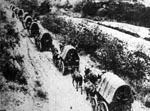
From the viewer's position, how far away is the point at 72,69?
1677 centimetres

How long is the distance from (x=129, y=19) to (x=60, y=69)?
67.0ft

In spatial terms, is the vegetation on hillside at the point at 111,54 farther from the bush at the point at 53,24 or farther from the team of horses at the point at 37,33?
the team of horses at the point at 37,33

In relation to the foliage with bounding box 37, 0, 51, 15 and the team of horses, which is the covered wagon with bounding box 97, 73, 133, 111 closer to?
the team of horses

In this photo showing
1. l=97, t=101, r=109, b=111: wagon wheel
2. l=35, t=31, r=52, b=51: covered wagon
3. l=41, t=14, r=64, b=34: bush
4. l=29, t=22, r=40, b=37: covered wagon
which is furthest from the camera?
l=41, t=14, r=64, b=34: bush

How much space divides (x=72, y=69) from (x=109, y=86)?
6.34 metres

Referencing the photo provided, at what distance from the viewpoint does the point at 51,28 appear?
29656 millimetres

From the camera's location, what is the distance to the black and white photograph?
428 inches

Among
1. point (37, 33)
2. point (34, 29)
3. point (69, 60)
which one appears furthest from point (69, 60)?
point (34, 29)

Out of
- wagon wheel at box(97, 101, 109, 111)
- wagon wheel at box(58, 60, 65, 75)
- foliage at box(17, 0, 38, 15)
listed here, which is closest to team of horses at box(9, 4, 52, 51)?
wagon wheel at box(58, 60, 65, 75)

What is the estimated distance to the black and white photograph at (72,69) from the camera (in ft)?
35.7

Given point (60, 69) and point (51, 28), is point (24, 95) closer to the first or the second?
point (60, 69)

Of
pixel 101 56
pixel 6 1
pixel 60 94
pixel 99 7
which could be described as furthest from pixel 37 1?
pixel 60 94

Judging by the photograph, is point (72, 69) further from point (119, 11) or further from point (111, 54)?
point (119, 11)

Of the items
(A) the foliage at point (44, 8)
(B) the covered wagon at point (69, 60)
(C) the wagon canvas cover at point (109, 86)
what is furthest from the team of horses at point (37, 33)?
(C) the wagon canvas cover at point (109, 86)
